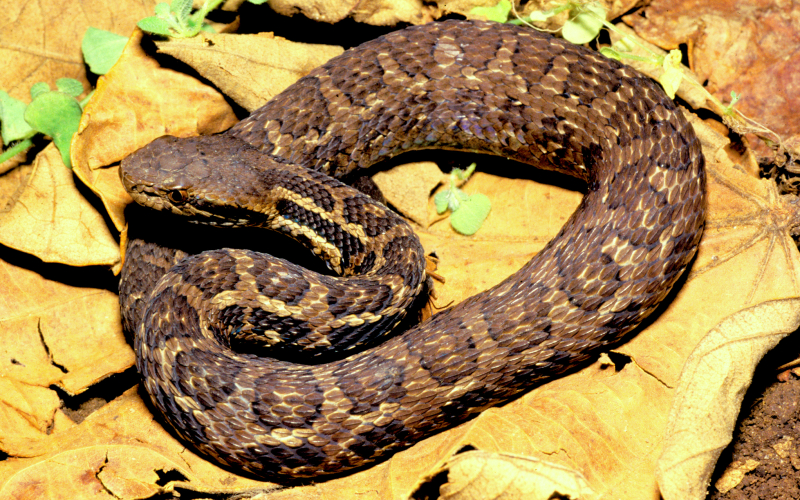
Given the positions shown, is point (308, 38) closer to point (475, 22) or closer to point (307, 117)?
point (307, 117)

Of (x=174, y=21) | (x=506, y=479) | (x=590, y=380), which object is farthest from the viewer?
(x=174, y=21)

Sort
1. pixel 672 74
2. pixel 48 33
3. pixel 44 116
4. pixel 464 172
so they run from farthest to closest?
pixel 464 172
pixel 48 33
pixel 672 74
pixel 44 116

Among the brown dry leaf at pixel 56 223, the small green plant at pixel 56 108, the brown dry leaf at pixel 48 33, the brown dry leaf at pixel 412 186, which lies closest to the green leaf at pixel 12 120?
the small green plant at pixel 56 108

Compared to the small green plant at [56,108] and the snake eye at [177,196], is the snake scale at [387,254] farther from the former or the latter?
the small green plant at [56,108]

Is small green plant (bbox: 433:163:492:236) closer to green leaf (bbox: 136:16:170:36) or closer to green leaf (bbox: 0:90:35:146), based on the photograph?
green leaf (bbox: 136:16:170:36)

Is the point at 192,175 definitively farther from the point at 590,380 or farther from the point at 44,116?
the point at 590,380

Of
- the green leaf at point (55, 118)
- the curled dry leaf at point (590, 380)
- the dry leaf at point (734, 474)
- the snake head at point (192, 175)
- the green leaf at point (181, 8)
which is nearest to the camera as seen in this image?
the curled dry leaf at point (590, 380)

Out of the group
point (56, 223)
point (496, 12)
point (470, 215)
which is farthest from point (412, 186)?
point (56, 223)
